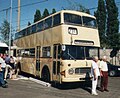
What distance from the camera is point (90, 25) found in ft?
49.6

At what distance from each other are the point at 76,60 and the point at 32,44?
568 cm

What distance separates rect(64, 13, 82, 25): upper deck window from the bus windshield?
1406mm

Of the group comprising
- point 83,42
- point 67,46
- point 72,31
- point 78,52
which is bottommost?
point 78,52

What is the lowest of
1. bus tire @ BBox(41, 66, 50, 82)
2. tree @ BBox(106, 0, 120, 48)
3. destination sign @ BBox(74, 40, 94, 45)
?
bus tire @ BBox(41, 66, 50, 82)

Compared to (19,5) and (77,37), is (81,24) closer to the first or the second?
(77,37)

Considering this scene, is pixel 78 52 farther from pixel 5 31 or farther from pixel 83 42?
pixel 5 31

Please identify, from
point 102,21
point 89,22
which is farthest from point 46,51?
point 102,21

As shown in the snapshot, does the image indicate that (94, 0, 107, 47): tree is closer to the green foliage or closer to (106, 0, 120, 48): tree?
the green foliage

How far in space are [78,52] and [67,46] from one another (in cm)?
72

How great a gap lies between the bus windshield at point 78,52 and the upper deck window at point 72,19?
1406mm

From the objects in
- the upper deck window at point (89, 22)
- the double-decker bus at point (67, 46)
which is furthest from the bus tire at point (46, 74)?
the upper deck window at point (89, 22)

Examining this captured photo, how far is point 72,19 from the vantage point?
1461cm

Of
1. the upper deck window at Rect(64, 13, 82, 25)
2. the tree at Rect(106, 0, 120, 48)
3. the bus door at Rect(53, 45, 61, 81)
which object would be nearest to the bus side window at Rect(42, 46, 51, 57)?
the bus door at Rect(53, 45, 61, 81)

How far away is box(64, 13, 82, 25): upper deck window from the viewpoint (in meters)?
14.4
